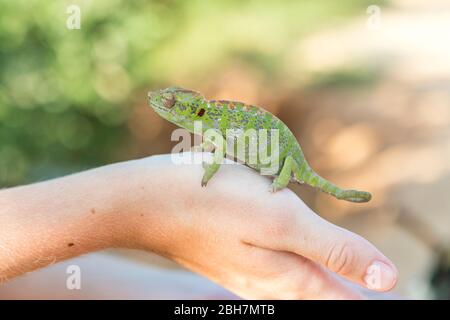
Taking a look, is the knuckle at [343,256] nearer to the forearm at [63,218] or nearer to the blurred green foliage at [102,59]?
the forearm at [63,218]

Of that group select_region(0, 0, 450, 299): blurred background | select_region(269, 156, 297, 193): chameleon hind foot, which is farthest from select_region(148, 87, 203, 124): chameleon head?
select_region(0, 0, 450, 299): blurred background

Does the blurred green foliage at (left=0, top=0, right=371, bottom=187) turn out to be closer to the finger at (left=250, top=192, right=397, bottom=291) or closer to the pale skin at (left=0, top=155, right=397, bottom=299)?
the pale skin at (left=0, top=155, right=397, bottom=299)

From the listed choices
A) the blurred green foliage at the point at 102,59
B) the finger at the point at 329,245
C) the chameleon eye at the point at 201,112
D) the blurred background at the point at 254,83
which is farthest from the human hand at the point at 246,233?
the blurred green foliage at the point at 102,59

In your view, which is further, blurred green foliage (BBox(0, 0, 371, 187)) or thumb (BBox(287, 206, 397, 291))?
blurred green foliage (BBox(0, 0, 371, 187))

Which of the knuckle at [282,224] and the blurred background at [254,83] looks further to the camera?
the blurred background at [254,83]

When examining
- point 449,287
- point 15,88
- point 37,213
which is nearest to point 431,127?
point 449,287

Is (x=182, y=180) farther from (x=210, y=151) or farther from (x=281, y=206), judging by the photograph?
(x=281, y=206)

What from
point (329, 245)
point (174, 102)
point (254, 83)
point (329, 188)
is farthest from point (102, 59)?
point (329, 245)
